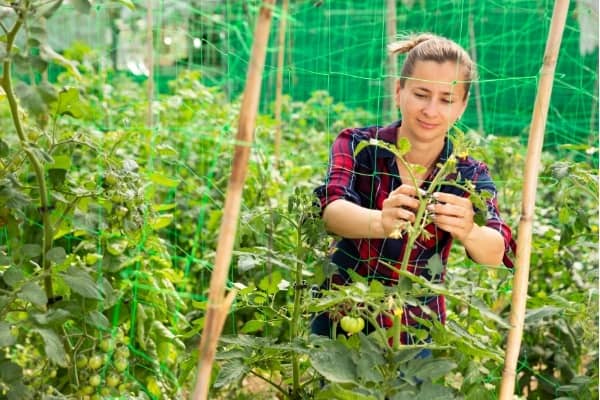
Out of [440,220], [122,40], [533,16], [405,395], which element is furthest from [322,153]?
[122,40]

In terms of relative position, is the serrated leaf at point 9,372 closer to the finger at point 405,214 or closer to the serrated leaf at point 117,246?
the serrated leaf at point 117,246

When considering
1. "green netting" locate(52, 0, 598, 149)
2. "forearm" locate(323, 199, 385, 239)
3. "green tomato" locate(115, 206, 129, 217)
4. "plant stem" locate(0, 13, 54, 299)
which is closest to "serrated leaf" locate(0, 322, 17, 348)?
"plant stem" locate(0, 13, 54, 299)

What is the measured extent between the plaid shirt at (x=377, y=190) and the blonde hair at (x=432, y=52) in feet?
0.51

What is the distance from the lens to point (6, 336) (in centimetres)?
137

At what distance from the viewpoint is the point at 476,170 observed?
69.6 inches

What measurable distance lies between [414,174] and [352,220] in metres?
0.19

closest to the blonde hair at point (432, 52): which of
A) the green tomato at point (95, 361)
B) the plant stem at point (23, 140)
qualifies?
the plant stem at point (23, 140)

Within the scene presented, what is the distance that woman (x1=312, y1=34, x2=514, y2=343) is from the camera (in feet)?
5.35

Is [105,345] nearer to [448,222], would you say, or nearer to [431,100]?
[448,222]

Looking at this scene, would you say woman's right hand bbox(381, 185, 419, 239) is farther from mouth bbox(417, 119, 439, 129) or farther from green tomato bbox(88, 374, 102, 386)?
green tomato bbox(88, 374, 102, 386)

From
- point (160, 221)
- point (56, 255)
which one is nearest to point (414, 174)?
point (160, 221)

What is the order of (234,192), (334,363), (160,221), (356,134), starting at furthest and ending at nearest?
(160,221), (356,134), (334,363), (234,192)

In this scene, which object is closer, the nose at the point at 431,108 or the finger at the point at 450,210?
the finger at the point at 450,210

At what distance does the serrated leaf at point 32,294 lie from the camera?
140cm
